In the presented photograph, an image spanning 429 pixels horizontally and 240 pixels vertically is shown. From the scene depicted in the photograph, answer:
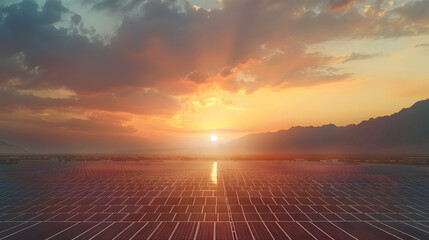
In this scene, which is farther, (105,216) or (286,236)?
(105,216)

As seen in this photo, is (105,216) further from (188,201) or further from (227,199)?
(227,199)

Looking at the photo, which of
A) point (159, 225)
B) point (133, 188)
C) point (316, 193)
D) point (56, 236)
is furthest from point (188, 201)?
point (316, 193)

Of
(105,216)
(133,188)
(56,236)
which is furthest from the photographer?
(133,188)

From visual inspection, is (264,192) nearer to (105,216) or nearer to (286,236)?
(286,236)

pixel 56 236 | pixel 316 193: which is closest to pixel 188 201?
pixel 56 236

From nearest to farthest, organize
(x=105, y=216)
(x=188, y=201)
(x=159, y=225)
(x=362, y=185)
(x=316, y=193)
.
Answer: (x=159, y=225) < (x=105, y=216) < (x=188, y=201) < (x=316, y=193) < (x=362, y=185)

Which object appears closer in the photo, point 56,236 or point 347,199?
point 56,236

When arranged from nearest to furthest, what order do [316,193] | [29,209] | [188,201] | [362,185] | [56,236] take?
[56,236] < [29,209] < [188,201] < [316,193] < [362,185]

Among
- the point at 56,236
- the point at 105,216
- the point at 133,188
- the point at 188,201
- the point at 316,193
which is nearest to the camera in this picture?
the point at 56,236
